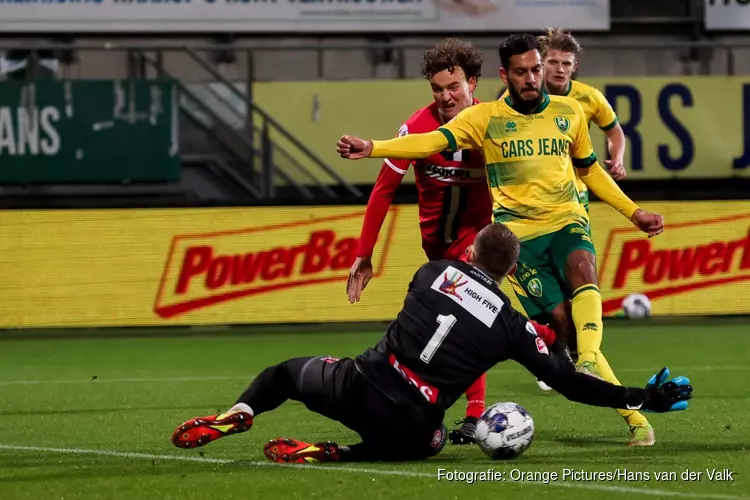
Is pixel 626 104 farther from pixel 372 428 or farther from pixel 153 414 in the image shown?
pixel 372 428

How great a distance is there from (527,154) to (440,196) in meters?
0.75

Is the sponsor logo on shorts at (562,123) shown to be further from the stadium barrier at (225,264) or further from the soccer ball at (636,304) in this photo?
the soccer ball at (636,304)

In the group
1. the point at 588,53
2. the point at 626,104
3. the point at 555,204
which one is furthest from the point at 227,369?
the point at 588,53

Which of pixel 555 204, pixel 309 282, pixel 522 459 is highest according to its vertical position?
pixel 555 204

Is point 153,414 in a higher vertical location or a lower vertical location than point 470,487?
lower

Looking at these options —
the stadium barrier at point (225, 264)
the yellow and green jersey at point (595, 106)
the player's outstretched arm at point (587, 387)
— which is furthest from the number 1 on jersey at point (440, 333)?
the stadium barrier at point (225, 264)

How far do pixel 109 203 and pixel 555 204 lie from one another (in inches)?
352

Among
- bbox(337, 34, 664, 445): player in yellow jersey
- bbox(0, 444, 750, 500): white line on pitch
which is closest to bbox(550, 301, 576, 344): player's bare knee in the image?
bbox(337, 34, 664, 445): player in yellow jersey

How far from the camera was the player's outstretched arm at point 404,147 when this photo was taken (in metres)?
6.85

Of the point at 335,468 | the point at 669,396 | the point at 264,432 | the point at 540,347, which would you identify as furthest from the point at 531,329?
the point at 264,432

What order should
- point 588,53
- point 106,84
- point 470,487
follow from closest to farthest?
1. point 470,487
2. point 106,84
3. point 588,53

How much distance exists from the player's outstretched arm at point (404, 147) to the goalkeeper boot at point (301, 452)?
1.39 metres

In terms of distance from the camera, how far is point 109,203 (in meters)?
15.5

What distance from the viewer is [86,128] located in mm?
16594
